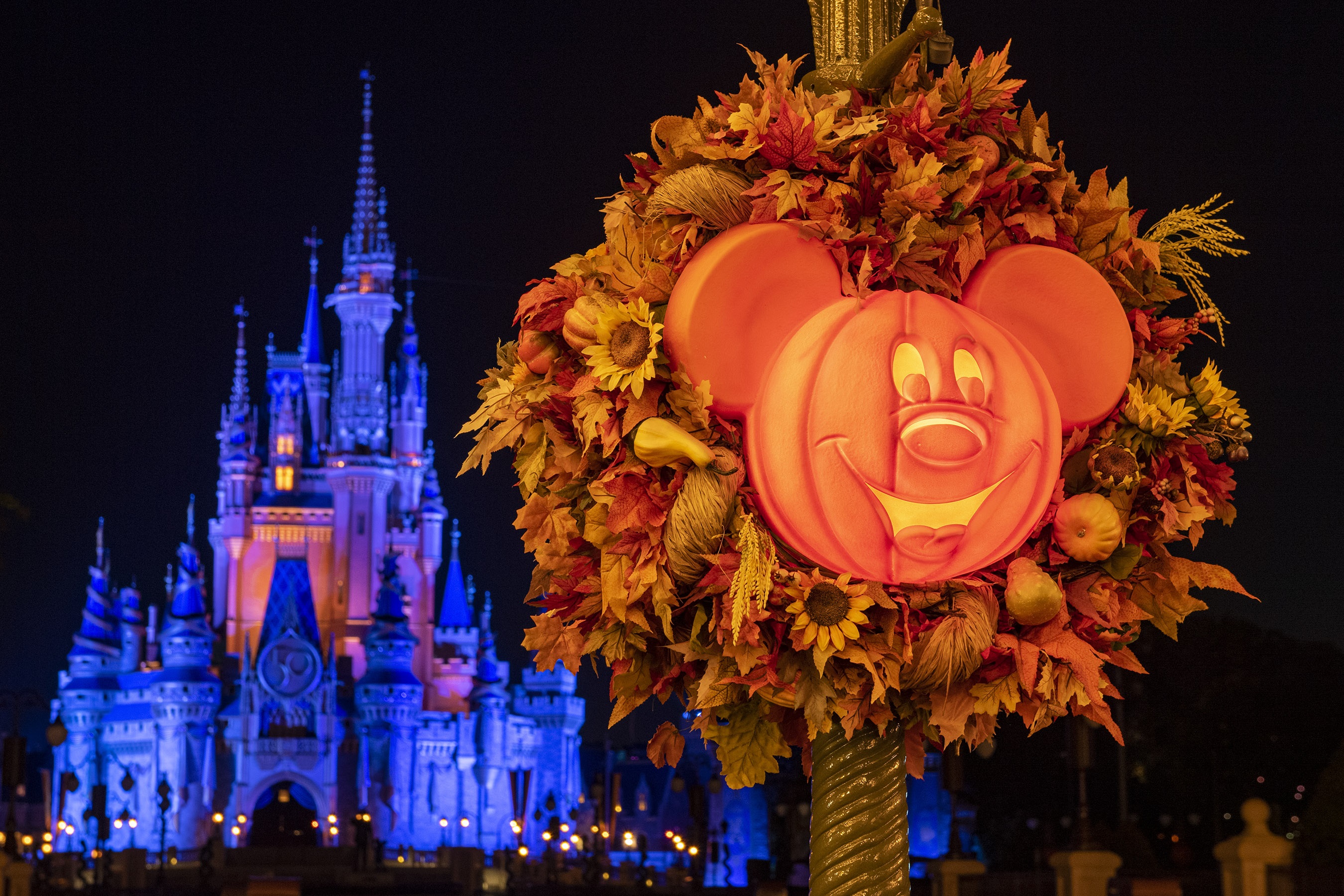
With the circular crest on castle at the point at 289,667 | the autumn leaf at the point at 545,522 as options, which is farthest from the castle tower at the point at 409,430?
the autumn leaf at the point at 545,522

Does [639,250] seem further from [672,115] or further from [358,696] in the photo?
[358,696]

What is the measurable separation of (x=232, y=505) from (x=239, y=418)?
4452 mm

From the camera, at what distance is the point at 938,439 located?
2.98m

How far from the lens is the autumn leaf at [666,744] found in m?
3.09

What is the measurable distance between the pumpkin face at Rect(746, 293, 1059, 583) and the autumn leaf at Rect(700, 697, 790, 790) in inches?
14.9

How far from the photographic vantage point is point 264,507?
232 ft

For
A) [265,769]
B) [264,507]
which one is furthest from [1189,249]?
[264,507]

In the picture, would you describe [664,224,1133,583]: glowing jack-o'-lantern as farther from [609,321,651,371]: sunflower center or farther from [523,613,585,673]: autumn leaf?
[523,613,585,673]: autumn leaf

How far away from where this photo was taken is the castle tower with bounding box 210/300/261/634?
7025cm

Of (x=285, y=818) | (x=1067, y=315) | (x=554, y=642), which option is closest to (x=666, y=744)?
(x=554, y=642)

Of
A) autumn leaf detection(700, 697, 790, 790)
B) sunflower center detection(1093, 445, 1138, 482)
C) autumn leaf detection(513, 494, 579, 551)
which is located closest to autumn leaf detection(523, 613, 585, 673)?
autumn leaf detection(513, 494, 579, 551)

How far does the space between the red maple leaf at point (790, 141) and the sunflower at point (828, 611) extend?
32.7 inches

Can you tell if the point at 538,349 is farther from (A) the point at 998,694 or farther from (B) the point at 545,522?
(A) the point at 998,694

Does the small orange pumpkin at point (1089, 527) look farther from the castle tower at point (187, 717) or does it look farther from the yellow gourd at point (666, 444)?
the castle tower at point (187, 717)
